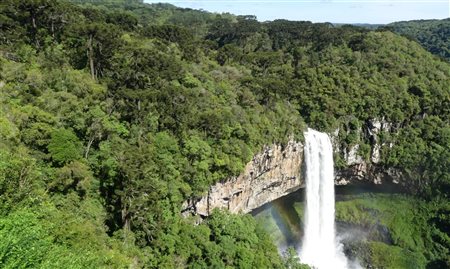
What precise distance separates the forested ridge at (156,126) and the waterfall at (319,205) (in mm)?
2193

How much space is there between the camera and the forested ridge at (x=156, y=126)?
1839cm

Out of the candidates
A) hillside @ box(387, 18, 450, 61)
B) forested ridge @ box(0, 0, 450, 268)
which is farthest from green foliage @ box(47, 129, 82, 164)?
hillside @ box(387, 18, 450, 61)

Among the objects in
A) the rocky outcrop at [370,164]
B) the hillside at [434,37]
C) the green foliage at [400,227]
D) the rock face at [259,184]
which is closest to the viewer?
the rock face at [259,184]

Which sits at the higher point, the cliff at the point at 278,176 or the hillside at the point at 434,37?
the hillside at the point at 434,37

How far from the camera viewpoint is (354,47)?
52.5 m

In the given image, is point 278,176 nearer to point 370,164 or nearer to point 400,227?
point 370,164

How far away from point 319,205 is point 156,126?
20591 mm

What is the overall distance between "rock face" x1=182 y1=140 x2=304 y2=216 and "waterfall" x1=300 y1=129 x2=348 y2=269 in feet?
4.15

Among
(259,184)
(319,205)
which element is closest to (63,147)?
(259,184)

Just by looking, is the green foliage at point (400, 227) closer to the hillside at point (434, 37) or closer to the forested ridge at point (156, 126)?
the forested ridge at point (156, 126)

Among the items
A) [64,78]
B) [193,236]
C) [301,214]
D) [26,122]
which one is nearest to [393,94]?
[301,214]

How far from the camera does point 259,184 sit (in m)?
36.2

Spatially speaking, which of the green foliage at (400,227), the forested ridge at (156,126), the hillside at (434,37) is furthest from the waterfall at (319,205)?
the hillside at (434,37)

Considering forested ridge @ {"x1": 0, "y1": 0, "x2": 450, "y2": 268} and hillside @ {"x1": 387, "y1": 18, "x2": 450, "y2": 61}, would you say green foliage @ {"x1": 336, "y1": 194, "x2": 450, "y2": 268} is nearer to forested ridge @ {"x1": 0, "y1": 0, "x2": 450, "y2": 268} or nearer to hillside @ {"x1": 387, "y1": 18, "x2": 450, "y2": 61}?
forested ridge @ {"x1": 0, "y1": 0, "x2": 450, "y2": 268}
